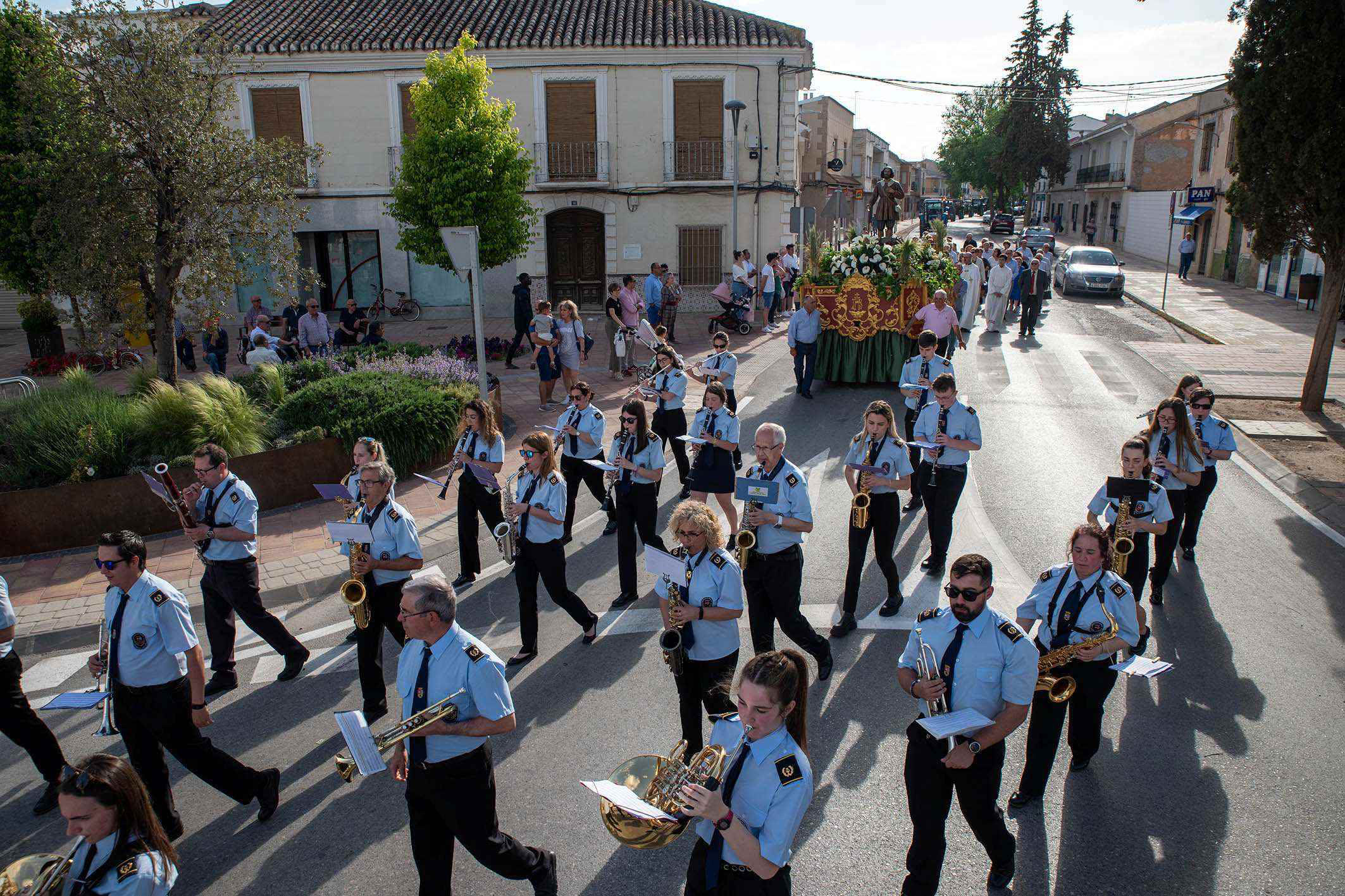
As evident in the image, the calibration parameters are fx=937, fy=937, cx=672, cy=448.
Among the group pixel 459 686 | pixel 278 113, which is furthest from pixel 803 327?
pixel 278 113

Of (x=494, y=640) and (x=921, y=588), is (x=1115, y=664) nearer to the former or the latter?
(x=921, y=588)

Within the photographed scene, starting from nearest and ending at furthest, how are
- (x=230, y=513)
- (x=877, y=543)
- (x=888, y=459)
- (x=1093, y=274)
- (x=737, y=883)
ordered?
(x=737, y=883), (x=230, y=513), (x=888, y=459), (x=877, y=543), (x=1093, y=274)

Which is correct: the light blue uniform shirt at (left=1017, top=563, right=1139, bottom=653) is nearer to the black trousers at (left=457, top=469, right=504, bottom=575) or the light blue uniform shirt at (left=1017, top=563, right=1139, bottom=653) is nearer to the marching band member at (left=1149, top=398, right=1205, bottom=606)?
the marching band member at (left=1149, top=398, right=1205, bottom=606)

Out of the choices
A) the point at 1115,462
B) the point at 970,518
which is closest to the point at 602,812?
the point at 970,518

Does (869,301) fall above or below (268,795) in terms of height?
above

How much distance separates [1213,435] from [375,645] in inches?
278

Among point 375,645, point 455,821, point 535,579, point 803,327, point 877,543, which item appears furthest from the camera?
point 803,327

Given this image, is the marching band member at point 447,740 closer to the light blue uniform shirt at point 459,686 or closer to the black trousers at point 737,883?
the light blue uniform shirt at point 459,686

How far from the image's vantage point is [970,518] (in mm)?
9844

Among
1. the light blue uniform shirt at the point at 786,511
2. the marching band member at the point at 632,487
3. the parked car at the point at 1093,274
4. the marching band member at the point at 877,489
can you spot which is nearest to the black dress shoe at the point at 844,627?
the marching band member at the point at 877,489

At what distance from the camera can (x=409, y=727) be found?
3768 millimetres

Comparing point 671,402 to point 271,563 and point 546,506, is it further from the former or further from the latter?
point 271,563

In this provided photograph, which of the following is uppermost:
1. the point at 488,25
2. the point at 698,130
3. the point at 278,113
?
the point at 488,25

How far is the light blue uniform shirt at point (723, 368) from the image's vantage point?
1078 cm
